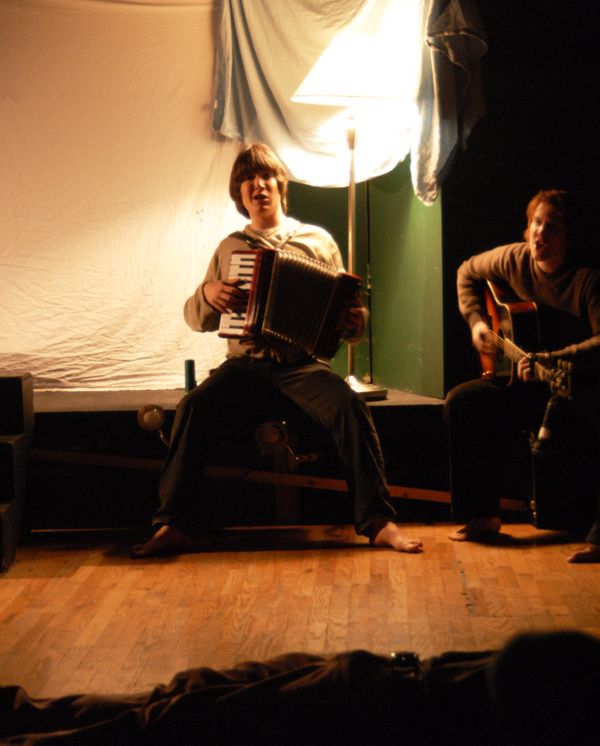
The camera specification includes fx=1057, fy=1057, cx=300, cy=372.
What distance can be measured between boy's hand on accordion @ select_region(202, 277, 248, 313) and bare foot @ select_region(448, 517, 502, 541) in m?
1.09

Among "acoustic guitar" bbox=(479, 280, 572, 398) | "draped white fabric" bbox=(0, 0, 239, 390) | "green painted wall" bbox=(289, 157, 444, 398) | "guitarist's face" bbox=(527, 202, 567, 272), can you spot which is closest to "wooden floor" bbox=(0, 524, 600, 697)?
"acoustic guitar" bbox=(479, 280, 572, 398)

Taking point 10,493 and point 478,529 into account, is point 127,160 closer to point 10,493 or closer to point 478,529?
point 10,493

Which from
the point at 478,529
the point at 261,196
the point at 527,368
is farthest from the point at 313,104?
the point at 478,529

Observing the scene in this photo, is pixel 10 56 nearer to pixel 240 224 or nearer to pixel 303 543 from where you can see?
pixel 240 224

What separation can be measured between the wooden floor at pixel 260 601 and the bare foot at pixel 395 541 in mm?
36

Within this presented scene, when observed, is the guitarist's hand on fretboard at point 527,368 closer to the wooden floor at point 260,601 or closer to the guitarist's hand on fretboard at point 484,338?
the guitarist's hand on fretboard at point 484,338

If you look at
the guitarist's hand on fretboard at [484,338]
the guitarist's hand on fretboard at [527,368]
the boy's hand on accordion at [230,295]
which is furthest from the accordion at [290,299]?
the guitarist's hand on fretboard at [527,368]

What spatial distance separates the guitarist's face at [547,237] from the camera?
11.9ft

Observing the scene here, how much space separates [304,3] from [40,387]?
2024mm

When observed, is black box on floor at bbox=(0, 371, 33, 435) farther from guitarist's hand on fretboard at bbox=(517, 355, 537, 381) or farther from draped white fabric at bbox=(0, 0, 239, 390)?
guitarist's hand on fretboard at bbox=(517, 355, 537, 381)

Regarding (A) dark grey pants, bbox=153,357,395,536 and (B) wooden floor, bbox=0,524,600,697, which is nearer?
(B) wooden floor, bbox=0,524,600,697

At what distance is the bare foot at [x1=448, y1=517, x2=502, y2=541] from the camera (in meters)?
3.66

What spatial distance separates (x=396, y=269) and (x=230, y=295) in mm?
1251

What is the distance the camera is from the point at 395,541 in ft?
11.5
